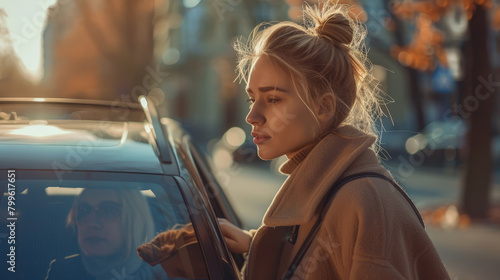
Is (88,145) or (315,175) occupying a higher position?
(88,145)

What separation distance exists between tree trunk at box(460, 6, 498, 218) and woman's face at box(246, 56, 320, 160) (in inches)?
314

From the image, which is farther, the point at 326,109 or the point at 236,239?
the point at 236,239

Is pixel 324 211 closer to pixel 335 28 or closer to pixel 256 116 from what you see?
pixel 256 116

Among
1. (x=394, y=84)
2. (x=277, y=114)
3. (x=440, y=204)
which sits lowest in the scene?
(x=440, y=204)

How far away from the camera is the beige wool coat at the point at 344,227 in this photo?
5.27ft

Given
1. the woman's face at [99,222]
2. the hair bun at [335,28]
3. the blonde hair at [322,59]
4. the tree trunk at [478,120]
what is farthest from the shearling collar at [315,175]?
the tree trunk at [478,120]

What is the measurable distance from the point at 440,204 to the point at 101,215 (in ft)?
32.9

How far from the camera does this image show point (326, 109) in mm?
1964

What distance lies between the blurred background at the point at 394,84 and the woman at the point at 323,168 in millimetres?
441

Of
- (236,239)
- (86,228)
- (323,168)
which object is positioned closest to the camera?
(323,168)

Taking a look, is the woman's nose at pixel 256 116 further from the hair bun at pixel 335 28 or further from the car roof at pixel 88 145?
the car roof at pixel 88 145

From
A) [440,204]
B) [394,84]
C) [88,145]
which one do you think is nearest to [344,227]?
[88,145]

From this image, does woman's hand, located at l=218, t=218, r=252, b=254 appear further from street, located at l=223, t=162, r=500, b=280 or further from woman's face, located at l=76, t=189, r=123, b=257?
street, located at l=223, t=162, r=500, b=280

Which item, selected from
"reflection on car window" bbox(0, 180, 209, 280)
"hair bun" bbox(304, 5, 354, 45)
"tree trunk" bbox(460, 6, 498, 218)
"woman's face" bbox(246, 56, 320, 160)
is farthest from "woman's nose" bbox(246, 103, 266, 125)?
"tree trunk" bbox(460, 6, 498, 218)
